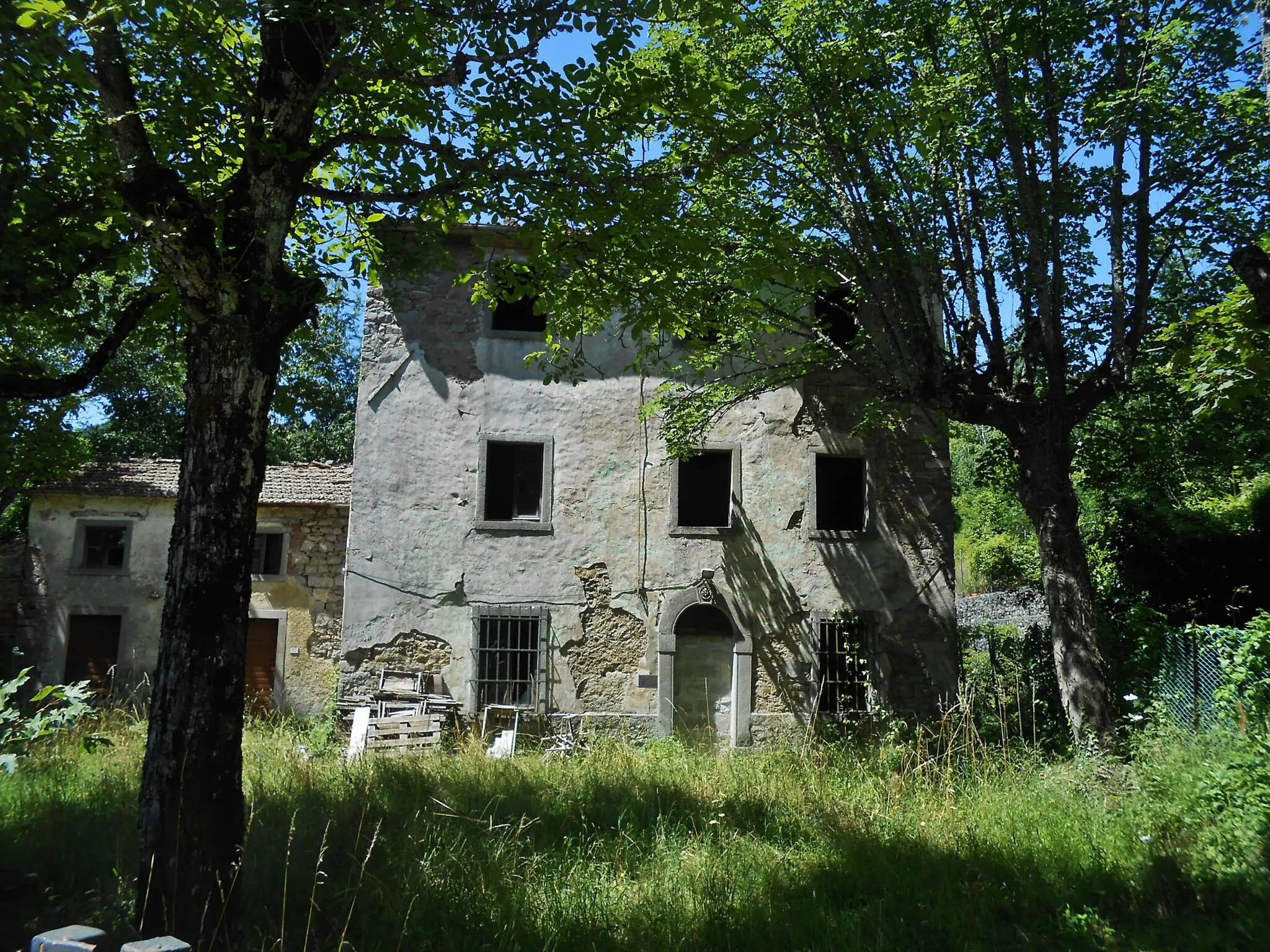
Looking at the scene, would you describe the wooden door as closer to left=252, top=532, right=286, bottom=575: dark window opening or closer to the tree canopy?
left=252, top=532, right=286, bottom=575: dark window opening

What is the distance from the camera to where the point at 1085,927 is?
552 centimetres

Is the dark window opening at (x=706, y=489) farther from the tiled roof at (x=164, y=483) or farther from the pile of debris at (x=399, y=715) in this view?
the tiled roof at (x=164, y=483)

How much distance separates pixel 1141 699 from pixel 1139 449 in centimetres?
343

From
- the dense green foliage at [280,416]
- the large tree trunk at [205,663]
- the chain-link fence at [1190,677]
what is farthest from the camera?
the dense green foliage at [280,416]

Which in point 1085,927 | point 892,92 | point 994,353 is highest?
point 892,92

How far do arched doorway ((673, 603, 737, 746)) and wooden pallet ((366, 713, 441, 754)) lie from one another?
3.34 m

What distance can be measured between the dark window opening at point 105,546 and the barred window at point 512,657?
8491 millimetres

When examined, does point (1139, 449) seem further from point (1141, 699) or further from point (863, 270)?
point (863, 270)

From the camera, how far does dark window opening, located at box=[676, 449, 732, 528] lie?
42.9 ft

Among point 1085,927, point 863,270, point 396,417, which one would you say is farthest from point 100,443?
point 1085,927

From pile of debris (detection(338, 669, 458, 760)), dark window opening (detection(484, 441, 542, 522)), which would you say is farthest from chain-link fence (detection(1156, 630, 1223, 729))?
pile of debris (detection(338, 669, 458, 760))

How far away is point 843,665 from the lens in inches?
500

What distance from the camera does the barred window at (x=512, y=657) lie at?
12266mm

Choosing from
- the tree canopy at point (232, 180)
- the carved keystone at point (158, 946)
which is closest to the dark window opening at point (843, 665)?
the tree canopy at point (232, 180)
